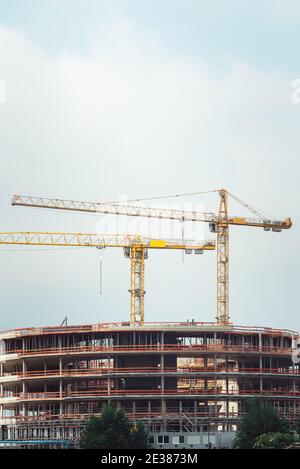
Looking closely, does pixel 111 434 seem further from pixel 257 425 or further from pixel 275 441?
pixel 275 441

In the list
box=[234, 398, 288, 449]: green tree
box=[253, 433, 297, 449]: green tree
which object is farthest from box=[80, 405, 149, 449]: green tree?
box=[253, 433, 297, 449]: green tree

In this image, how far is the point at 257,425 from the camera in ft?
575

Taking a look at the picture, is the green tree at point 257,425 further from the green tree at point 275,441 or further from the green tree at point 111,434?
the green tree at point 111,434

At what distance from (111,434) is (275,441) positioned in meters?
23.3

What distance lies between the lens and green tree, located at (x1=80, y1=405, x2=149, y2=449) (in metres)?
173

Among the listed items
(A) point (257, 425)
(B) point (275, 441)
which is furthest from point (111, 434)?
(B) point (275, 441)

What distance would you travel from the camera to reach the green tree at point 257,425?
573 ft

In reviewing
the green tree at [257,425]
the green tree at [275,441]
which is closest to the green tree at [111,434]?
the green tree at [257,425]

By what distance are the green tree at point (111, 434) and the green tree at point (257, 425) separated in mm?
13463
